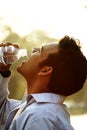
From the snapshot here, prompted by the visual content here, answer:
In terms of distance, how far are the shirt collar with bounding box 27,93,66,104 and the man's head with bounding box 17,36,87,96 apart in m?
0.02

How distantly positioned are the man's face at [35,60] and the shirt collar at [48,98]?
87 mm

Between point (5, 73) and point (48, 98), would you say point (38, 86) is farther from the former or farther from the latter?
point (5, 73)

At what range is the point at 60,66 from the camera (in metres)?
1.38

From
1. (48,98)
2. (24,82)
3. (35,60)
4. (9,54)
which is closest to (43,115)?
(48,98)

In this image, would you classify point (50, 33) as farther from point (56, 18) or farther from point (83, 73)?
point (83, 73)

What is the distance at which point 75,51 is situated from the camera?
1.41m

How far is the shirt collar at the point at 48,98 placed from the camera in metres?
1.35

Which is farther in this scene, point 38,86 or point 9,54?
point 9,54

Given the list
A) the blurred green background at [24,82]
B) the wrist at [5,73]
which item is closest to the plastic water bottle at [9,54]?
the wrist at [5,73]

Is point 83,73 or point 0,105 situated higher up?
point 83,73

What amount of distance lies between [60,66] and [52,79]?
0.05 meters

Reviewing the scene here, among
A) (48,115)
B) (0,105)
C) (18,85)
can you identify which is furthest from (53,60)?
(18,85)

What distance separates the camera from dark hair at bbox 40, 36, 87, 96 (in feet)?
4.50

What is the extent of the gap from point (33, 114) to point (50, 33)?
4.48 ft
